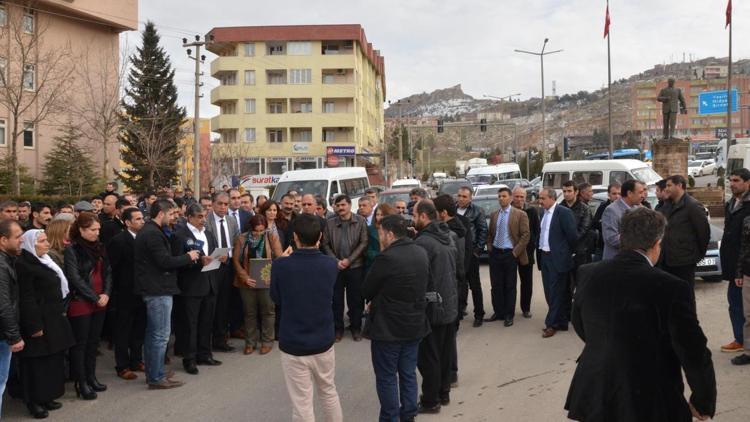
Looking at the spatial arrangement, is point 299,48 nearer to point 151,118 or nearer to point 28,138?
point 151,118

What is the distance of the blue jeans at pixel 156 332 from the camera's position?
7121mm

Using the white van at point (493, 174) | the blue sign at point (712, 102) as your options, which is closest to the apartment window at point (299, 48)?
the white van at point (493, 174)

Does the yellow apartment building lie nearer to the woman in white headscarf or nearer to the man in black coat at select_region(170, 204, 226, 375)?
the man in black coat at select_region(170, 204, 226, 375)

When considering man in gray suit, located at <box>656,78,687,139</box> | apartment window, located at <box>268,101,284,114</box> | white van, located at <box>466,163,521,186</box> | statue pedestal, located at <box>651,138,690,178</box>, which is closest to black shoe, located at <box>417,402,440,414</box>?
man in gray suit, located at <box>656,78,687,139</box>

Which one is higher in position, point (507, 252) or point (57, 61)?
point (57, 61)

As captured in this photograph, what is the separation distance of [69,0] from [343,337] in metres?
34.7

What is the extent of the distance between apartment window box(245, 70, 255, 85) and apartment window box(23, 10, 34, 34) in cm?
3231

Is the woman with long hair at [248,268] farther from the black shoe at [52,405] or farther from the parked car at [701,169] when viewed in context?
the parked car at [701,169]

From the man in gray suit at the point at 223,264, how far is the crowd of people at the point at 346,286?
2cm

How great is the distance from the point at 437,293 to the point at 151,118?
3938 cm

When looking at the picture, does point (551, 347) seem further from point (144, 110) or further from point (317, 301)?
point (144, 110)

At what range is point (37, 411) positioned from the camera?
253 inches

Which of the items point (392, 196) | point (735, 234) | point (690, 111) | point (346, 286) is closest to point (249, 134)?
point (392, 196)

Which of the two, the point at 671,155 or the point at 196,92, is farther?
the point at 196,92
